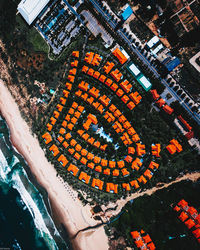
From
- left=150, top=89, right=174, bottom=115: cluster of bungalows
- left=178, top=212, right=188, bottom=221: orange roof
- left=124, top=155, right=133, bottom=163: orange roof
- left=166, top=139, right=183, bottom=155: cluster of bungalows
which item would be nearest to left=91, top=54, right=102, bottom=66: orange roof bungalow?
left=150, top=89, right=174, bottom=115: cluster of bungalows

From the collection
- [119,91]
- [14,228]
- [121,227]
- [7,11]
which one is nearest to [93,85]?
[119,91]

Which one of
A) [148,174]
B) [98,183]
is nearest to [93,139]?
[98,183]

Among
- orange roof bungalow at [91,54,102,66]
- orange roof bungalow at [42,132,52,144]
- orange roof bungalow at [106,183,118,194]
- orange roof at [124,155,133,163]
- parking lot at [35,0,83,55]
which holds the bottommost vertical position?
orange roof bungalow at [106,183,118,194]

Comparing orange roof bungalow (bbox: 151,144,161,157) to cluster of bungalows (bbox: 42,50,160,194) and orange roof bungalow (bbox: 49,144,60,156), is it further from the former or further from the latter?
orange roof bungalow (bbox: 49,144,60,156)

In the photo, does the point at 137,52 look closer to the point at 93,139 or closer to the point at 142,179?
the point at 93,139

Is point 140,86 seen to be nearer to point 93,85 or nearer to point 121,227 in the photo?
point 93,85

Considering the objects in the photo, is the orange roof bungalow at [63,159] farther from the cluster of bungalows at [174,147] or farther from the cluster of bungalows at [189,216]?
the cluster of bungalows at [189,216]

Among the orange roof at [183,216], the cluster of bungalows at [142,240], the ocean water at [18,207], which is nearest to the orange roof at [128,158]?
the cluster of bungalows at [142,240]
